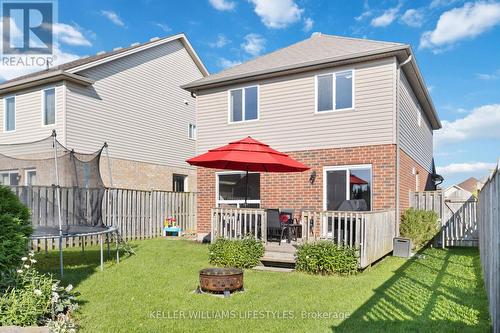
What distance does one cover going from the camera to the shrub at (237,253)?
8320mm

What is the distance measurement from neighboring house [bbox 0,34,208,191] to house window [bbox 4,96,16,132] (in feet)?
0.14

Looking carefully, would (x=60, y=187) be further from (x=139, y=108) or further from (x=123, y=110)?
(x=139, y=108)

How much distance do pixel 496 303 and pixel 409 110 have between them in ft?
31.2

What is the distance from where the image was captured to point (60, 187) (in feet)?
25.6

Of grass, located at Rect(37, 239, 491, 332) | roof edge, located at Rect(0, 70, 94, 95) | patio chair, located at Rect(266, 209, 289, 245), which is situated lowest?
grass, located at Rect(37, 239, 491, 332)

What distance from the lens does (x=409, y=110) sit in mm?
12633

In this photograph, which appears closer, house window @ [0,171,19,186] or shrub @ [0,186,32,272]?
shrub @ [0,186,32,272]

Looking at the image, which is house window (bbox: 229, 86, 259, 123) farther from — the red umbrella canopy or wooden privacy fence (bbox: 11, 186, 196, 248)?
wooden privacy fence (bbox: 11, 186, 196, 248)

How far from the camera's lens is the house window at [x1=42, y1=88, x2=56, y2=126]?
1515 centimetres

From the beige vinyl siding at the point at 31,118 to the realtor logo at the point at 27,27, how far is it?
2128mm

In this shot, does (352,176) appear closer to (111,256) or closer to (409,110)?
(409,110)

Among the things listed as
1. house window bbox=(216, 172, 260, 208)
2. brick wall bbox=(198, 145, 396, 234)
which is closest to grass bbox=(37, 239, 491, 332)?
brick wall bbox=(198, 145, 396, 234)

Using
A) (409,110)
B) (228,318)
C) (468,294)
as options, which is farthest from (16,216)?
(409,110)

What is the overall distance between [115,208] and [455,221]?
10756 mm
